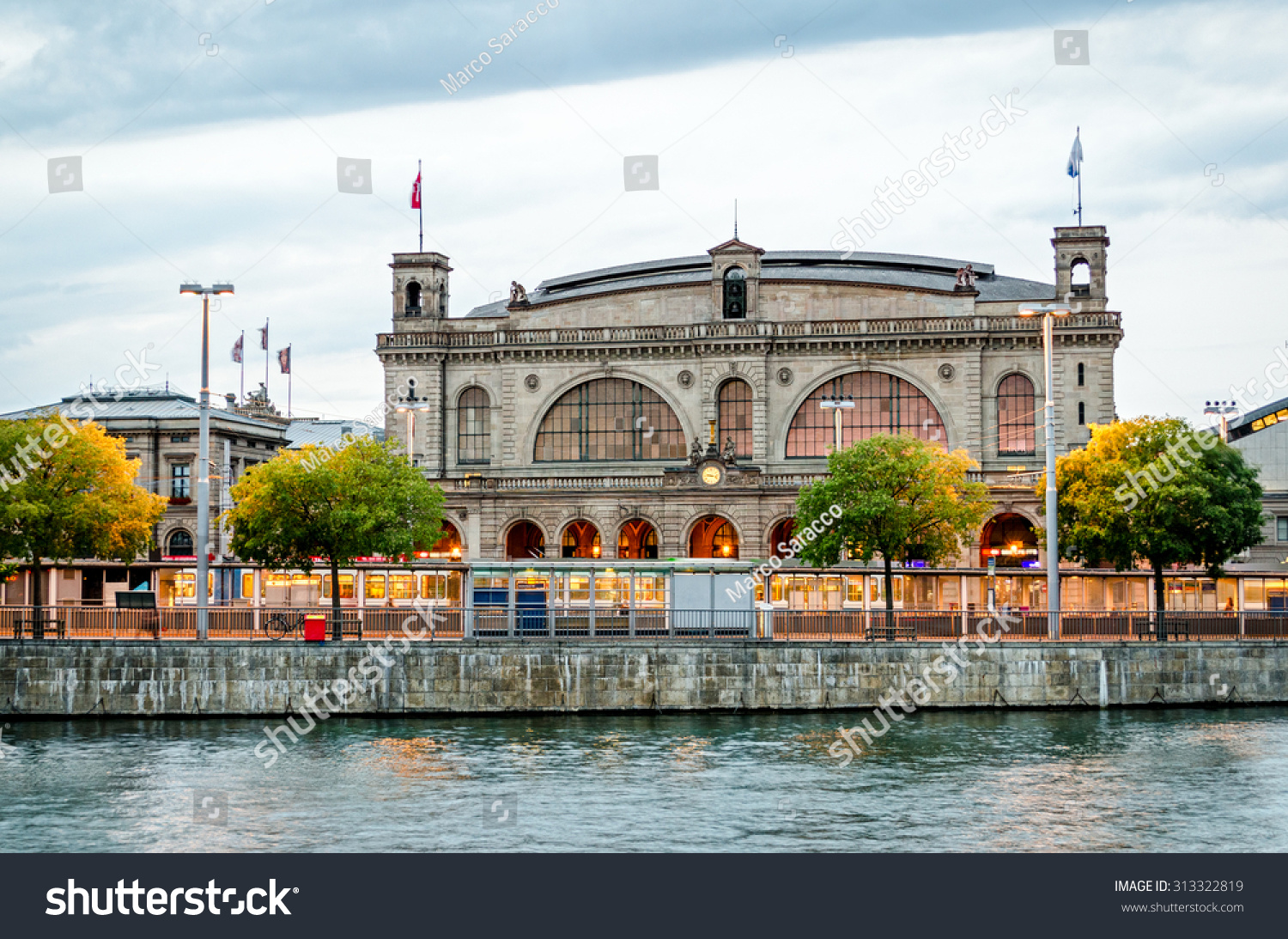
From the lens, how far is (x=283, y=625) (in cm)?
4512

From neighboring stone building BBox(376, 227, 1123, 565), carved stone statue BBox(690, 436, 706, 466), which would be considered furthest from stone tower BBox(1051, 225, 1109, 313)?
carved stone statue BBox(690, 436, 706, 466)

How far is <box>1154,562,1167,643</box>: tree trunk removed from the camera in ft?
155

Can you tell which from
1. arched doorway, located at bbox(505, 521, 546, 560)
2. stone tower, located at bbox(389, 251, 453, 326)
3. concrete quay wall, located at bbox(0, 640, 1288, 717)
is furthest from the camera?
stone tower, located at bbox(389, 251, 453, 326)

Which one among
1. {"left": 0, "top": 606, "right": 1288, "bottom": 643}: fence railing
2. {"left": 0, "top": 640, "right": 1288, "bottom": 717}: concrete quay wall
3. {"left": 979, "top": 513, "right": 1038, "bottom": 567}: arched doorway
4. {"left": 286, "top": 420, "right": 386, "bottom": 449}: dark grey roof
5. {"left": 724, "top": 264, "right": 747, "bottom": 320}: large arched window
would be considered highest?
{"left": 724, "top": 264, "right": 747, "bottom": 320}: large arched window

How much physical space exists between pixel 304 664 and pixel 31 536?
1200cm

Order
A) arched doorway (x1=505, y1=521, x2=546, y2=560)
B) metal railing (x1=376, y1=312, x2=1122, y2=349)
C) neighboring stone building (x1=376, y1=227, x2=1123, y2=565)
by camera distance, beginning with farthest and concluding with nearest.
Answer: arched doorway (x1=505, y1=521, x2=546, y2=560), metal railing (x1=376, y1=312, x2=1122, y2=349), neighboring stone building (x1=376, y1=227, x2=1123, y2=565)

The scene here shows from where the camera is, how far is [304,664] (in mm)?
43375

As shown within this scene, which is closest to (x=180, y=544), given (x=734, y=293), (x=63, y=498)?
(x=734, y=293)

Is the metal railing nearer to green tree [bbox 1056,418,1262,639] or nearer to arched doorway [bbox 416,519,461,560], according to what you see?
arched doorway [bbox 416,519,461,560]

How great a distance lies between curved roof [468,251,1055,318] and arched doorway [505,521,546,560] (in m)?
14.3

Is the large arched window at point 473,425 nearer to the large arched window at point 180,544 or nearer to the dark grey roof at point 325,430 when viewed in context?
the large arched window at point 180,544

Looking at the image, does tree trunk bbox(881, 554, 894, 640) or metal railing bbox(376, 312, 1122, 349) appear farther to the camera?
metal railing bbox(376, 312, 1122, 349)
